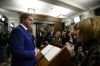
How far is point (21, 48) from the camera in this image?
1797mm

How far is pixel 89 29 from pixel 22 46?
1.02m

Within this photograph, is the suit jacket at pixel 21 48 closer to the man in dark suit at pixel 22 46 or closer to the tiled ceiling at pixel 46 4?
the man in dark suit at pixel 22 46

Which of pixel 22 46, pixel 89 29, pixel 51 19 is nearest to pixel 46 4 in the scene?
pixel 51 19

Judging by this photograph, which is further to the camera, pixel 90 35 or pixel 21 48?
pixel 21 48

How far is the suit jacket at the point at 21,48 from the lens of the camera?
179cm

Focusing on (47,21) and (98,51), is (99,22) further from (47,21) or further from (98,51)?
(47,21)

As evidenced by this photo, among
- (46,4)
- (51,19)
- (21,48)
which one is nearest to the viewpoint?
(21,48)

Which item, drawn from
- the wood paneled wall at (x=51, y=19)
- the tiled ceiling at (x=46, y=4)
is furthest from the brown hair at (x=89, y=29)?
the wood paneled wall at (x=51, y=19)

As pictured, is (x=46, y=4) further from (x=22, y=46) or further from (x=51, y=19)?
(x=22, y=46)

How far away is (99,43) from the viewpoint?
1.02 metres

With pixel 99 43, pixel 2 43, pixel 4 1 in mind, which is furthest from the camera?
pixel 2 43

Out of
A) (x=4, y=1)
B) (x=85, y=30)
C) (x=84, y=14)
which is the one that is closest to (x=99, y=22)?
(x=85, y=30)

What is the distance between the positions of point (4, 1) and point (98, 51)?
5790 millimetres

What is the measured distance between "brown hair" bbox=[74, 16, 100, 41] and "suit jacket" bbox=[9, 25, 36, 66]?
922 millimetres
